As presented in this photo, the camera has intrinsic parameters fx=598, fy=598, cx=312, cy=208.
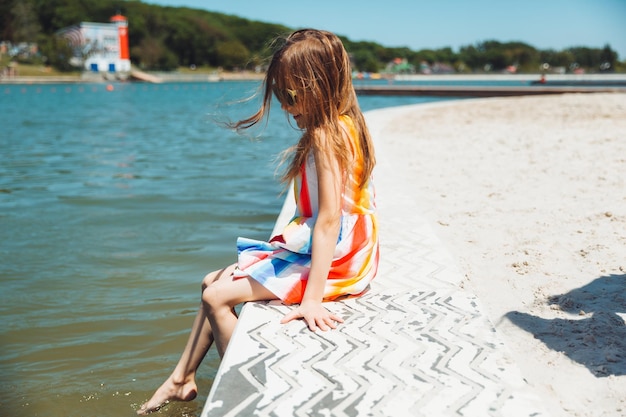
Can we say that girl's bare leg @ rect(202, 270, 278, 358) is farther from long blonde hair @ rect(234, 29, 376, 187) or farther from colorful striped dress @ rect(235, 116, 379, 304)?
long blonde hair @ rect(234, 29, 376, 187)

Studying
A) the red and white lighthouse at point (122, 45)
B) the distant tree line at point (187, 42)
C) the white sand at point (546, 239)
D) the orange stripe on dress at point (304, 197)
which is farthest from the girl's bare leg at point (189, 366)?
the red and white lighthouse at point (122, 45)

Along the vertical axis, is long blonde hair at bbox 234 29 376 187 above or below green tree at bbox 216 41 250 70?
below

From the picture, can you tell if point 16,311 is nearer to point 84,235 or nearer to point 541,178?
point 84,235

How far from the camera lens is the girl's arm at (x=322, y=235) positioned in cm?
228

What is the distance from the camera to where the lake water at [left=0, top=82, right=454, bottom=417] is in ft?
9.64

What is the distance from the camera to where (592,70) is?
356ft

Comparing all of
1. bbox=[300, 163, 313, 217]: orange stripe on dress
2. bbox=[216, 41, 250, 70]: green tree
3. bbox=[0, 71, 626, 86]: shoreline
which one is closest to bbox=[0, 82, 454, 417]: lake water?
bbox=[300, 163, 313, 217]: orange stripe on dress

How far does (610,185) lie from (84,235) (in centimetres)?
481

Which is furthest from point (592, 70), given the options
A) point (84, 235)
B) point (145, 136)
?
point (84, 235)

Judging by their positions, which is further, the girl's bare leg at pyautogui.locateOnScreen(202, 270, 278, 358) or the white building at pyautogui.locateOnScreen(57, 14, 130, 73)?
the white building at pyautogui.locateOnScreen(57, 14, 130, 73)

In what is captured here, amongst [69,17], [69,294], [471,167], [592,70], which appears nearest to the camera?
[69,294]

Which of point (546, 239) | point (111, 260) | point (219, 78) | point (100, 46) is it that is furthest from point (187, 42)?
point (546, 239)

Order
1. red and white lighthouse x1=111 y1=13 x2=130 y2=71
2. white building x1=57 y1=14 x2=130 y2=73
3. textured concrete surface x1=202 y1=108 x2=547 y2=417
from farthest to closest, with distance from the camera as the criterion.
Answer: red and white lighthouse x1=111 y1=13 x2=130 y2=71 < white building x1=57 y1=14 x2=130 y2=73 < textured concrete surface x1=202 y1=108 x2=547 y2=417

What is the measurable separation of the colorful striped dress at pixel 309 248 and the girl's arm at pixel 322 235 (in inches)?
3.9
